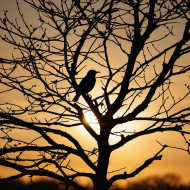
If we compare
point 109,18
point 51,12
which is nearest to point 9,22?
point 51,12

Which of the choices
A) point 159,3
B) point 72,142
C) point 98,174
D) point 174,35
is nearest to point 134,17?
point 159,3

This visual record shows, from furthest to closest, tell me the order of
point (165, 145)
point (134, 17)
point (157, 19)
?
point (134, 17) → point (165, 145) → point (157, 19)

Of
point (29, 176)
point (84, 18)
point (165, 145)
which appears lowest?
point (29, 176)

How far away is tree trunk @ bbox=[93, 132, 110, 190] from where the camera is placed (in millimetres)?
5352

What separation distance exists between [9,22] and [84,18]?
1.40 meters

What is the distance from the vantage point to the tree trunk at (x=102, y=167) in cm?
535

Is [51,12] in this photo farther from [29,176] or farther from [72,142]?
[29,176]

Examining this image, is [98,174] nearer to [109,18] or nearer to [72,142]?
[72,142]

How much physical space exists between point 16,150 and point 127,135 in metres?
1.93

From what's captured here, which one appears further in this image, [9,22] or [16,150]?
[9,22]

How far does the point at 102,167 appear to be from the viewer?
5.46m

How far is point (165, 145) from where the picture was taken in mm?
5051

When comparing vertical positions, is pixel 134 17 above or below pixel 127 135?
above

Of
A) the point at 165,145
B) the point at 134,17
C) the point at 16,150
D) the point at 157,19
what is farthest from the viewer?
the point at 134,17
